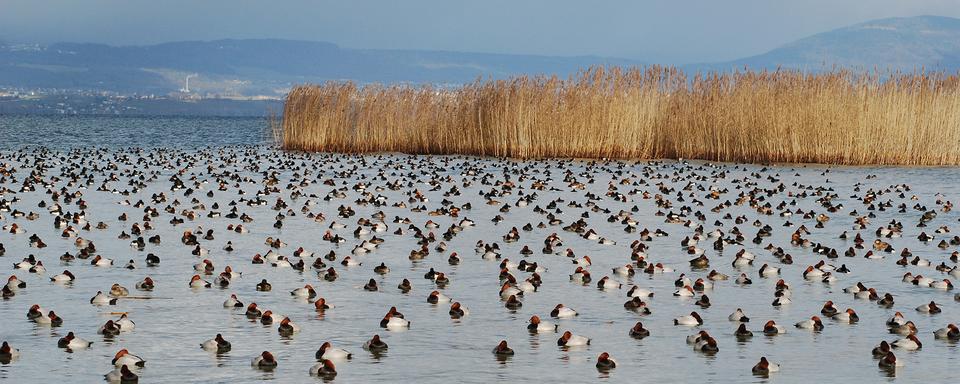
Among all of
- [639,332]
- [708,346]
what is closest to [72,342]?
[639,332]

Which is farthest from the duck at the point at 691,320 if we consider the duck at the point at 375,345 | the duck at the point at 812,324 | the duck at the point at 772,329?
the duck at the point at 375,345

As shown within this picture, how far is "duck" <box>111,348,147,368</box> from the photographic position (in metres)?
11.4

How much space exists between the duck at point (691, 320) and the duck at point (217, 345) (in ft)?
16.2

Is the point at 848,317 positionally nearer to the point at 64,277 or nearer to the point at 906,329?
the point at 906,329

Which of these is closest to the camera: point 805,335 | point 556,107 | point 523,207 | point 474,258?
point 805,335

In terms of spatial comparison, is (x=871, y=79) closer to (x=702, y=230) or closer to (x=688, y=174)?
(x=688, y=174)

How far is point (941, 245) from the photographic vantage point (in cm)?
2048

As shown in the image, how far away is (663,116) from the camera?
4391 cm

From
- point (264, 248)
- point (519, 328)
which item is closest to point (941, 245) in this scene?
point (519, 328)

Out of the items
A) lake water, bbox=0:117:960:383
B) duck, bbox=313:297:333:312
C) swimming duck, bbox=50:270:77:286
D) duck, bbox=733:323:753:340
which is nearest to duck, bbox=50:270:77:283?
swimming duck, bbox=50:270:77:286

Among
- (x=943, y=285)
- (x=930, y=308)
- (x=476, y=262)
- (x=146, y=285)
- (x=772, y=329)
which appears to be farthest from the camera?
(x=476, y=262)

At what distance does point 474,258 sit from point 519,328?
5.71 m

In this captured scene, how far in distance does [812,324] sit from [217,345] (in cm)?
634

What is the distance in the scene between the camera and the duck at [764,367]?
11.4 m
